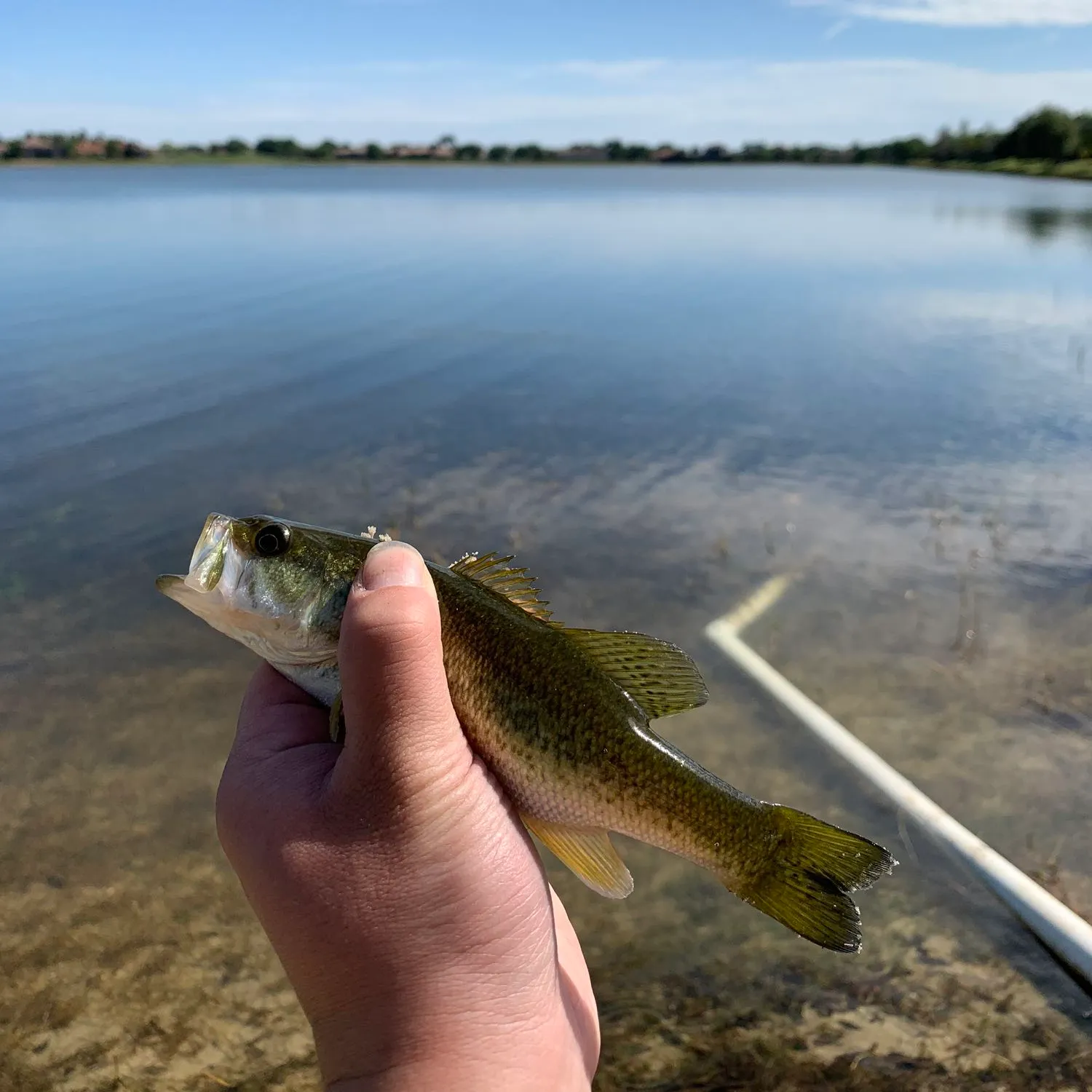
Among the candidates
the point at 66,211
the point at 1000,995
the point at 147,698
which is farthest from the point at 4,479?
the point at 66,211

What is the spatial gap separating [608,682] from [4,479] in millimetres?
12958

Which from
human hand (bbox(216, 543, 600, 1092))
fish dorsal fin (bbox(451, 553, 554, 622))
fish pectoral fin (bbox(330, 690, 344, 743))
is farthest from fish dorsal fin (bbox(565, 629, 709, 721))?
fish pectoral fin (bbox(330, 690, 344, 743))

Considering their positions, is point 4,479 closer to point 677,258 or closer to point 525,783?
point 525,783

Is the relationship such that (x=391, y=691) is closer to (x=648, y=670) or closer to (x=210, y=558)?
(x=648, y=670)

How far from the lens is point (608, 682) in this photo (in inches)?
129

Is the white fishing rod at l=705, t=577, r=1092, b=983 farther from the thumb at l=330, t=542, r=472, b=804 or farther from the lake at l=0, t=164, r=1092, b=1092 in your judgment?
the thumb at l=330, t=542, r=472, b=804

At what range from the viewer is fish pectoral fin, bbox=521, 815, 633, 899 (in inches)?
129

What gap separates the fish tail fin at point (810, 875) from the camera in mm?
3002

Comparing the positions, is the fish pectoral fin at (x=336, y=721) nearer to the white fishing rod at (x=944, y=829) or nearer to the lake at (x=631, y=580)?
the lake at (x=631, y=580)

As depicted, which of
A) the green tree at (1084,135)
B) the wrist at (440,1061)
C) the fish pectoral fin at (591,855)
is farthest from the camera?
the green tree at (1084,135)

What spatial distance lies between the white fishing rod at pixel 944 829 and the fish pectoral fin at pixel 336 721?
4583 millimetres

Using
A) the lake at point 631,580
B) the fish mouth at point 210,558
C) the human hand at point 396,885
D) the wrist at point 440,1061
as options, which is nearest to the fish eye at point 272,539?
the fish mouth at point 210,558

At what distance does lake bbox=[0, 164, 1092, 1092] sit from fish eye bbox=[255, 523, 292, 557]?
322 centimetres

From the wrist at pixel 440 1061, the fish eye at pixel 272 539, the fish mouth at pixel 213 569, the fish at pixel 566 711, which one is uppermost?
the fish eye at pixel 272 539
